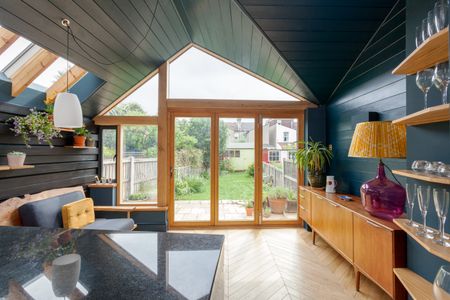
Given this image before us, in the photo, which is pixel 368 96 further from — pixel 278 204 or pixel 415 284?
pixel 278 204

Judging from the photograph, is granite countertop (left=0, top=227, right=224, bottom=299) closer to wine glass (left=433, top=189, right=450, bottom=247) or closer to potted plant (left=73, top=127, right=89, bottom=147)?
wine glass (left=433, top=189, right=450, bottom=247)

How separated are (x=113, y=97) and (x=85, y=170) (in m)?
1.23

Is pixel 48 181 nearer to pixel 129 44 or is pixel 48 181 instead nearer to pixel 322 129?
pixel 129 44

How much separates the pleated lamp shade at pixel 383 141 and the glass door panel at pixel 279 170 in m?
1.96

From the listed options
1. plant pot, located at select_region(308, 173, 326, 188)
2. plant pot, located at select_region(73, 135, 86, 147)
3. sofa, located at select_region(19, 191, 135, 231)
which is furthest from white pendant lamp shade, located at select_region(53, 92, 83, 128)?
plant pot, located at select_region(308, 173, 326, 188)

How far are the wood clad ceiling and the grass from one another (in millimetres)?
1967

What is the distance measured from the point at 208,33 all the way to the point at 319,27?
151 centimetres

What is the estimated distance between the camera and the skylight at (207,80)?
12.3ft

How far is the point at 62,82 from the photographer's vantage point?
2807 millimetres

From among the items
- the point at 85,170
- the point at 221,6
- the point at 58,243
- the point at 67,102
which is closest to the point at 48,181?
the point at 85,170

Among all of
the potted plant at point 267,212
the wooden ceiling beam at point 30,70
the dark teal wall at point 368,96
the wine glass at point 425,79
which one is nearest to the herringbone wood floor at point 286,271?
the potted plant at point 267,212

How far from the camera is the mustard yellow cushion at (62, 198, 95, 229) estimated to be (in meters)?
2.48

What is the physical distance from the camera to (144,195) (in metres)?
3.80

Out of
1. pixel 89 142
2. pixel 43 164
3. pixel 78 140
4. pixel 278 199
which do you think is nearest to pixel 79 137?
pixel 78 140
